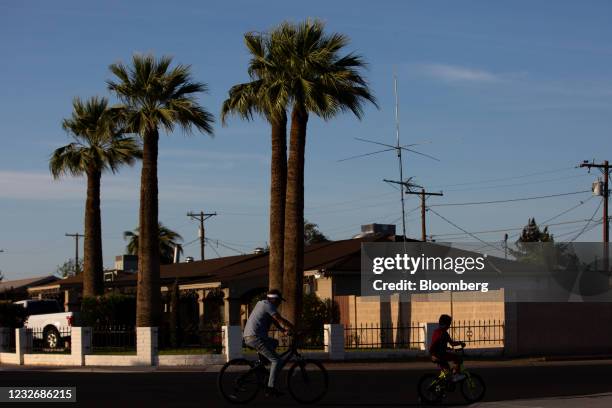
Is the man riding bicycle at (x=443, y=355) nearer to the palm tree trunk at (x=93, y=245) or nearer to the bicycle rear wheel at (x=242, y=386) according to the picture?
the bicycle rear wheel at (x=242, y=386)

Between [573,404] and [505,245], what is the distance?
5243 cm

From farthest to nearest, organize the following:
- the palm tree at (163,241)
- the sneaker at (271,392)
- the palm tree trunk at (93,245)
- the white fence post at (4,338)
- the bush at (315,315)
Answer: the palm tree at (163,241) < the palm tree trunk at (93,245) < the bush at (315,315) < the white fence post at (4,338) < the sneaker at (271,392)

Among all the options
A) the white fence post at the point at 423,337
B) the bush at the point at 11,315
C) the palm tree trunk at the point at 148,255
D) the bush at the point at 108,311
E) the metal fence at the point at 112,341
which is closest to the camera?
the white fence post at the point at 423,337

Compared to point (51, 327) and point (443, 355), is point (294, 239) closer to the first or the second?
point (51, 327)

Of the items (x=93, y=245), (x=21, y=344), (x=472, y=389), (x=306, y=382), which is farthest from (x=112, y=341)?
(x=472, y=389)

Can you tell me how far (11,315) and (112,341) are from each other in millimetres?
8301

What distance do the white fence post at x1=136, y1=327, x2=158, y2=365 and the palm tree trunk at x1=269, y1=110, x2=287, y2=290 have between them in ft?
15.5

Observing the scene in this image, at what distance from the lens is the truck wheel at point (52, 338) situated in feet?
130

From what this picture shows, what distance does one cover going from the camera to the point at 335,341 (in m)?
33.0

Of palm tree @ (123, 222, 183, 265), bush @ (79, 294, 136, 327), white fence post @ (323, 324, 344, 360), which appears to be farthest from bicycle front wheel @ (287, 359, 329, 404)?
palm tree @ (123, 222, 183, 265)

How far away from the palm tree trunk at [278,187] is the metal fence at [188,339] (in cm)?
264

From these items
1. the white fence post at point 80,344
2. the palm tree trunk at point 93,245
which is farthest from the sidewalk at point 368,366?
the palm tree trunk at point 93,245

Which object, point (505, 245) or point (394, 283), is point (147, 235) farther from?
point (505, 245)

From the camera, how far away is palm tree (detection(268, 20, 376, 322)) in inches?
1331
